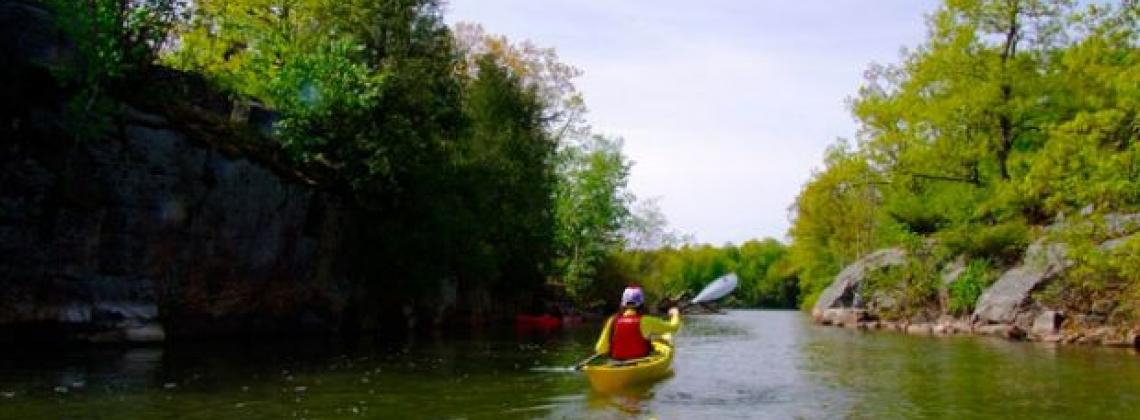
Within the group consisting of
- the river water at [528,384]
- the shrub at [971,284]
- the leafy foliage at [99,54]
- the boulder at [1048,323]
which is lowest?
the river water at [528,384]

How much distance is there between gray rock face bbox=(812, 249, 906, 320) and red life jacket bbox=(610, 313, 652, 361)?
2774 cm

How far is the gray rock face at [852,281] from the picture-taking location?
1677 inches

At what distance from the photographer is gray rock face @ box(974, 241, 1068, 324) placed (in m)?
30.5

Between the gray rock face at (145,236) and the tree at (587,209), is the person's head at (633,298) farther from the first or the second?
the tree at (587,209)

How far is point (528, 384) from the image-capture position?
53.2 feet

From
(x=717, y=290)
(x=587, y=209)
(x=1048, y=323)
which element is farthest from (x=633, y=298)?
(x=587, y=209)

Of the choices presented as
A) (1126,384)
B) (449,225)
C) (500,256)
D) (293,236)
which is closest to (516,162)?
(500,256)

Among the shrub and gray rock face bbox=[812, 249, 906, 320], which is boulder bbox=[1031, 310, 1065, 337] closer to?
the shrub

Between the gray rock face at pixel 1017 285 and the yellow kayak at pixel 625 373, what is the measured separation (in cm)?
1721

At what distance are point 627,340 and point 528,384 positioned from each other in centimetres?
190

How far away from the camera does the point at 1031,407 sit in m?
13.4

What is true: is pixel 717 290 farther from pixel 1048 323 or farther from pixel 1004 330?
pixel 1004 330

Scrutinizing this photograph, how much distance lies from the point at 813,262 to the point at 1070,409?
6009 cm

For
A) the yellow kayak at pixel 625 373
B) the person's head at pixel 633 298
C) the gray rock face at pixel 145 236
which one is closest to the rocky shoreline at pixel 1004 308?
the yellow kayak at pixel 625 373
